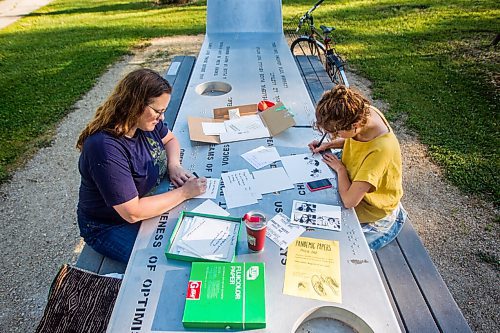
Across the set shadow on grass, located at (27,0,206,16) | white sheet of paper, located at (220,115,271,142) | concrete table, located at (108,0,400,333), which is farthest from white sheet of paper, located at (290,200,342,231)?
shadow on grass, located at (27,0,206,16)

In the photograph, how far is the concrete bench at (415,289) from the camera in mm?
1886

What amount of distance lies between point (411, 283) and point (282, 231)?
0.78 metres

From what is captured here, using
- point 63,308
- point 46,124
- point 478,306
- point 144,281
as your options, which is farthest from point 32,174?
point 478,306

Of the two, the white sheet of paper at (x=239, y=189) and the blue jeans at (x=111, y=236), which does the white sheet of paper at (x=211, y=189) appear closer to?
the white sheet of paper at (x=239, y=189)

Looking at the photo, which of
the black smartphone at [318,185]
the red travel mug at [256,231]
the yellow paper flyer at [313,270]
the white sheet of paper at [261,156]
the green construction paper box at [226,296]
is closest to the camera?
the green construction paper box at [226,296]

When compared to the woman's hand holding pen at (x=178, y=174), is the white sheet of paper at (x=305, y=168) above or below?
below

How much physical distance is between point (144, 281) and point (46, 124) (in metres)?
3.89

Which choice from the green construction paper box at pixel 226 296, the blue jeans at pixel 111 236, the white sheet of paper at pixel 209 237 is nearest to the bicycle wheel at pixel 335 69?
the white sheet of paper at pixel 209 237

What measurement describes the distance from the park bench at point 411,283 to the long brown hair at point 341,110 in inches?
31.2

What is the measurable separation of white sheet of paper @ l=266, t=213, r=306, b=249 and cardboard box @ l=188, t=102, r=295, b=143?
0.91 metres

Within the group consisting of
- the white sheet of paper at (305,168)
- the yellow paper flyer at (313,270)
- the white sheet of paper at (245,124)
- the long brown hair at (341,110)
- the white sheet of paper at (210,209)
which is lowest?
the yellow paper flyer at (313,270)

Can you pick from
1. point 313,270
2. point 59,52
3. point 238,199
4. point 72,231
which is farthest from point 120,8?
point 313,270

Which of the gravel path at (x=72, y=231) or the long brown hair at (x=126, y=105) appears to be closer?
the long brown hair at (x=126, y=105)

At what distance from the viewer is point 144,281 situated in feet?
5.54
